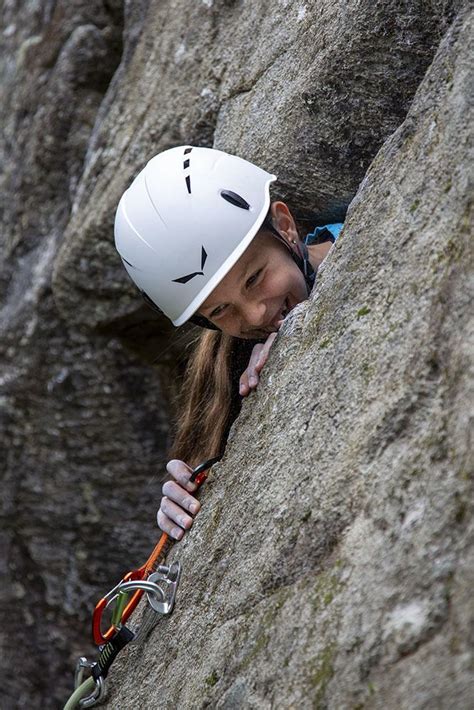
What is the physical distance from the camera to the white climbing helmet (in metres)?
3.17

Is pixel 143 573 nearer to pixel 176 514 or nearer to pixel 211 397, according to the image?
pixel 176 514

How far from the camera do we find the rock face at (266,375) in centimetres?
186

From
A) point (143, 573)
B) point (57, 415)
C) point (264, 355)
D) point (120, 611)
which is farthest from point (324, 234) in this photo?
point (57, 415)

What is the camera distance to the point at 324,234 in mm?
3611

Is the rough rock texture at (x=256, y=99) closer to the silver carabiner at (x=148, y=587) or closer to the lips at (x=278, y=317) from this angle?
the lips at (x=278, y=317)

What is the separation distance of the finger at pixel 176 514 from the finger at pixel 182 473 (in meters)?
0.07

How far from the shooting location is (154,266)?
3238 mm

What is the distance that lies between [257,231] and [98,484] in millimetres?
2598

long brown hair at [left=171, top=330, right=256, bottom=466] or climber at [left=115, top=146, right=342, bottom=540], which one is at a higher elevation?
climber at [left=115, top=146, right=342, bottom=540]

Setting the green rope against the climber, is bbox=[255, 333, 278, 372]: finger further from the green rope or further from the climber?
the green rope

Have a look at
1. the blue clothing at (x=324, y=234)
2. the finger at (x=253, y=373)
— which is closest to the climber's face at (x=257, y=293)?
the finger at (x=253, y=373)

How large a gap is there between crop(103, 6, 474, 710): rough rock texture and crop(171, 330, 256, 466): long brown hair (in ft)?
1.68

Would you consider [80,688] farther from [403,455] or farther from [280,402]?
[403,455]

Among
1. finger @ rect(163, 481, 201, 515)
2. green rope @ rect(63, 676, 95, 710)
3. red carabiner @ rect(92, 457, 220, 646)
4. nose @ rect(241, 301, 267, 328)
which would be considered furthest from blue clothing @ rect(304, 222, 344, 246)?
green rope @ rect(63, 676, 95, 710)
